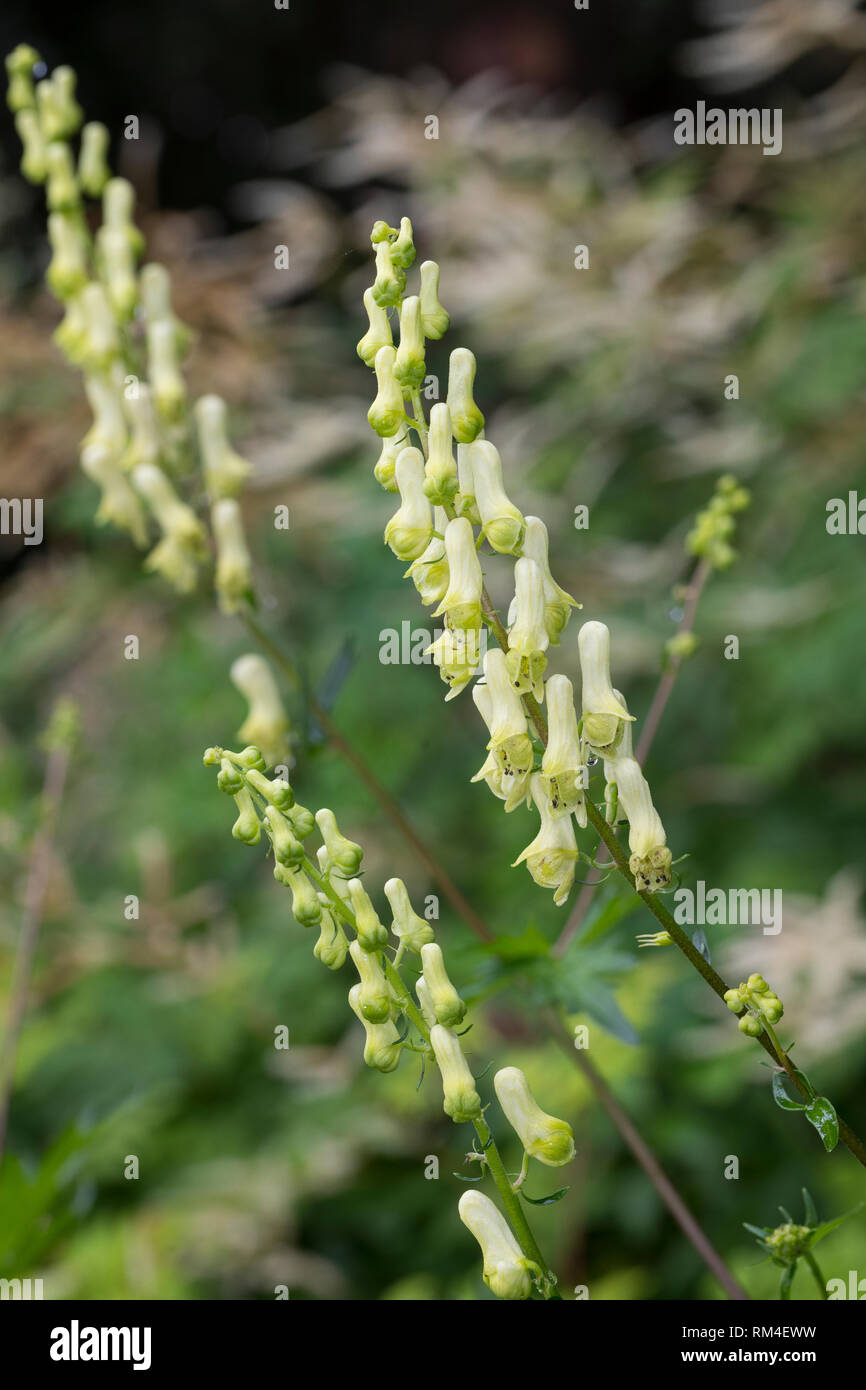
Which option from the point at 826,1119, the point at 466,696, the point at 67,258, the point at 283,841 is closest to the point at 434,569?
the point at 283,841

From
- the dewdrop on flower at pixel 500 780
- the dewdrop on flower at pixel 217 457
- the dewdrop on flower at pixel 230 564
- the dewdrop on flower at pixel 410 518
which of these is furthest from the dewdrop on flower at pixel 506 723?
the dewdrop on flower at pixel 217 457

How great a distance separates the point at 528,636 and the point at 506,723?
68 mm

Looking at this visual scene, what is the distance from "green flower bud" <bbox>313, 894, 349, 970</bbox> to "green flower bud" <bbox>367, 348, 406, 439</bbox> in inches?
14.6

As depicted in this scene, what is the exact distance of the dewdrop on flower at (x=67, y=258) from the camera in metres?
1.75

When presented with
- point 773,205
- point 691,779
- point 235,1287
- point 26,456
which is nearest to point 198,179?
point 26,456

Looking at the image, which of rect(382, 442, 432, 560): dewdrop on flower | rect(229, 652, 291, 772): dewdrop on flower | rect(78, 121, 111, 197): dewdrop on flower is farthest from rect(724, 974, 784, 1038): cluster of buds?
rect(78, 121, 111, 197): dewdrop on flower

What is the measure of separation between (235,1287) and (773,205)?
127 inches

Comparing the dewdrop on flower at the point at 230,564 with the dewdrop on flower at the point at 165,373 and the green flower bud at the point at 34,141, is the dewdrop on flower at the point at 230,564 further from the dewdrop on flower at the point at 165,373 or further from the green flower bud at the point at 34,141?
the green flower bud at the point at 34,141

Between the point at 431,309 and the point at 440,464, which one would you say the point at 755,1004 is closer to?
the point at 440,464

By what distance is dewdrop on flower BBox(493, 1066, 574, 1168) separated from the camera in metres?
0.90

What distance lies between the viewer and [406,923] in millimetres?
949

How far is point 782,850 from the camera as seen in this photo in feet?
9.48

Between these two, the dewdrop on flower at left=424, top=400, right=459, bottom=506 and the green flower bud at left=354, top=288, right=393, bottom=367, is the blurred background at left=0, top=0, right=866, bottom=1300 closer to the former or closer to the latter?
the green flower bud at left=354, top=288, right=393, bottom=367
